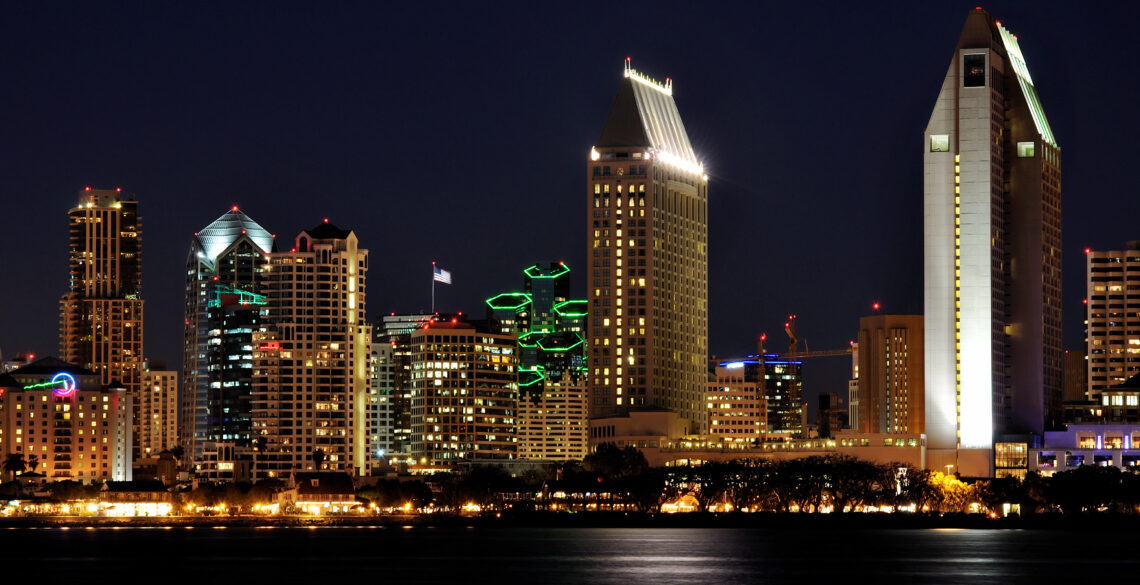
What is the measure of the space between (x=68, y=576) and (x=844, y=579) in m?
75.9

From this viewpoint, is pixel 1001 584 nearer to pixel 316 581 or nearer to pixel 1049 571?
pixel 1049 571

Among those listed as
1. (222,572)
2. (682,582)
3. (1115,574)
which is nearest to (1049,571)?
(1115,574)

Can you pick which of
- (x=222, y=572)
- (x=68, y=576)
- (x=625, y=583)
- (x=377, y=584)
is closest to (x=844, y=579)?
(x=625, y=583)

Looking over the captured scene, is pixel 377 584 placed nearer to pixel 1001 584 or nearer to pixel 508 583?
pixel 508 583

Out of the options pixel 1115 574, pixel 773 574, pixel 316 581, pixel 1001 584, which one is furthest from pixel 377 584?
pixel 1115 574

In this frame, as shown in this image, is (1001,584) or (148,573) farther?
(148,573)

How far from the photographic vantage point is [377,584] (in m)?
180

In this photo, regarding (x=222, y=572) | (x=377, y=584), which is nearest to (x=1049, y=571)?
(x=377, y=584)

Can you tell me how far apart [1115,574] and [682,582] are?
138 feet

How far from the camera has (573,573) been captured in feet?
642

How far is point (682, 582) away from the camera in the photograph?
607 ft

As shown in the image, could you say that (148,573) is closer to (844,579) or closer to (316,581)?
(316,581)

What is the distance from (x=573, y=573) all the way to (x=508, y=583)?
13.3 m

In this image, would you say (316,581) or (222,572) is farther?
(222,572)
